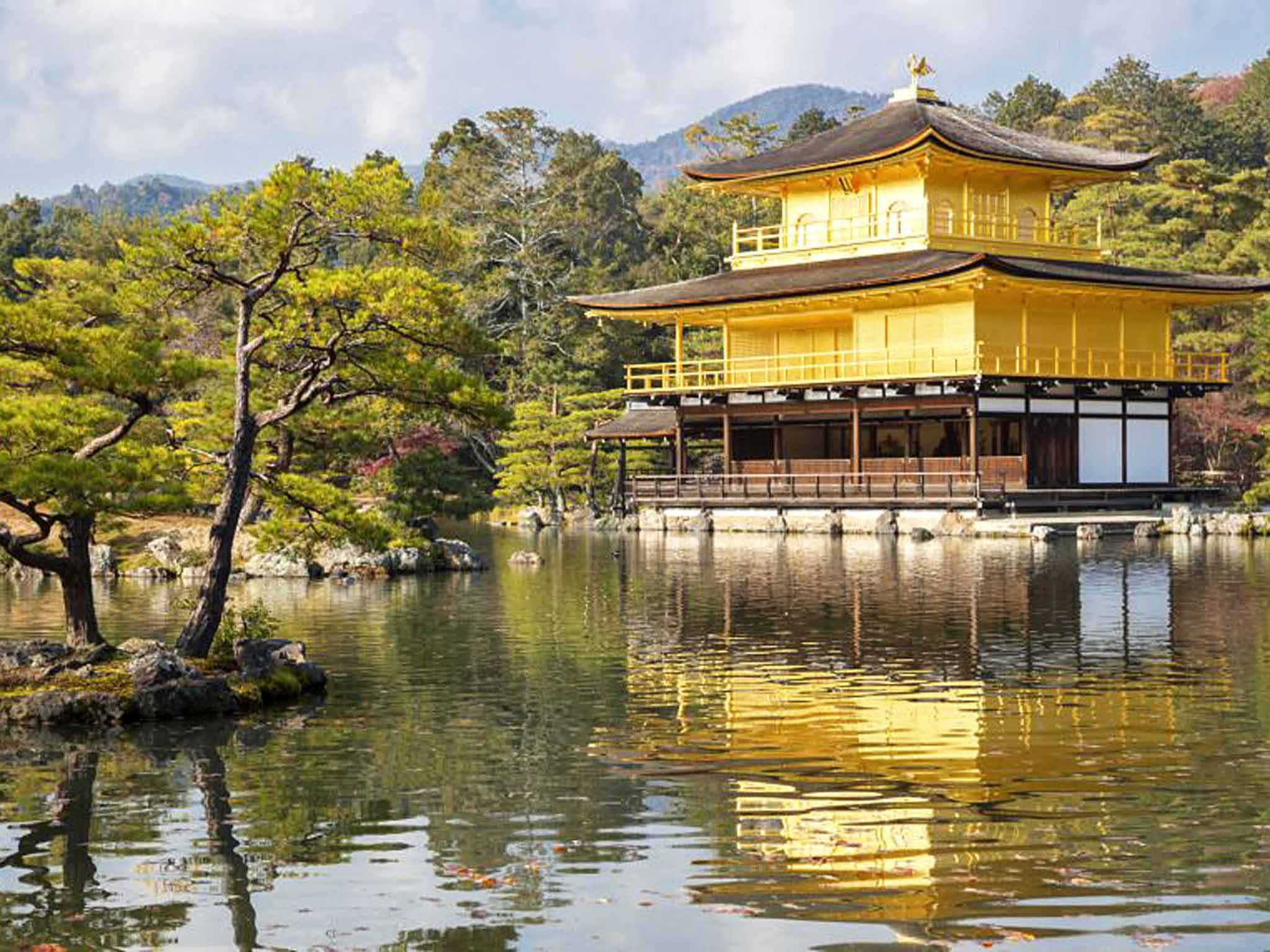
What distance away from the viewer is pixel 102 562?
38500mm

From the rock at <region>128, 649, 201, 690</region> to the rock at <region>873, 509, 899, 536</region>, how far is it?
33.5 metres

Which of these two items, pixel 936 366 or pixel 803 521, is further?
pixel 803 521

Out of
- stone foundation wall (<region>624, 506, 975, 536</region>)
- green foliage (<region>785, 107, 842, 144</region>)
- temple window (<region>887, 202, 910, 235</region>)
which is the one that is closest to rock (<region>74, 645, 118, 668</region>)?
stone foundation wall (<region>624, 506, 975, 536</region>)

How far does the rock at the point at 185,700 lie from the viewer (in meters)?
16.1

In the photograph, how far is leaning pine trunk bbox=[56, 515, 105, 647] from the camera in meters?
18.1

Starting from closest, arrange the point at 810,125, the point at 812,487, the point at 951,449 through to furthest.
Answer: the point at 951,449 → the point at 812,487 → the point at 810,125

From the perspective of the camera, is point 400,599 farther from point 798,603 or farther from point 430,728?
point 430,728

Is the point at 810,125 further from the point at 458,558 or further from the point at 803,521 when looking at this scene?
the point at 458,558

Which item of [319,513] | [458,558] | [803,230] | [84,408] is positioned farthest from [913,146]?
[84,408]

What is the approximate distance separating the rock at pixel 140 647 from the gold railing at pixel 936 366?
32.7 m

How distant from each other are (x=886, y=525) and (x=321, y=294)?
1285 inches

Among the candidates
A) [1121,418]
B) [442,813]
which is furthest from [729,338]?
[442,813]

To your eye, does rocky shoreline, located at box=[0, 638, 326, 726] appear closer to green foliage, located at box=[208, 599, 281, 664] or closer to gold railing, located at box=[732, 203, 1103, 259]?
green foliage, located at box=[208, 599, 281, 664]

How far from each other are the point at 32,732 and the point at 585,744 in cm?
533
